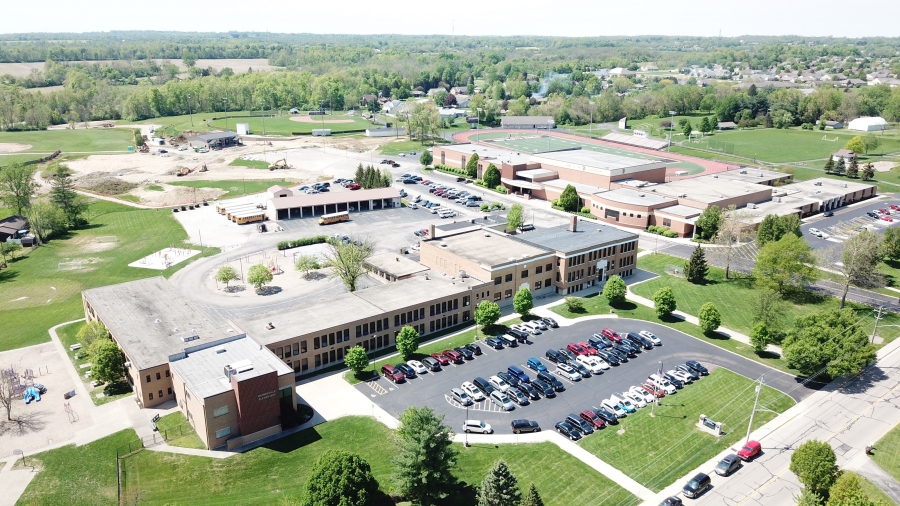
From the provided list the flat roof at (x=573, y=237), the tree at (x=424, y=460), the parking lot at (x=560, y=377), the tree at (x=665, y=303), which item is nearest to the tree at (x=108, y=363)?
the parking lot at (x=560, y=377)

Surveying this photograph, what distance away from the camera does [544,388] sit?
51.0 meters

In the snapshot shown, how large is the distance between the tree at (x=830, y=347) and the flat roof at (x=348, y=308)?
30884 millimetres

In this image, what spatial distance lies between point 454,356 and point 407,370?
16.1 feet

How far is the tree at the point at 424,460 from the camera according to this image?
36.7m

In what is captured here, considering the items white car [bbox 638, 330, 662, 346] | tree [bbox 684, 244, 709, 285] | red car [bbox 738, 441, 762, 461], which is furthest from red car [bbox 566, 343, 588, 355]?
tree [bbox 684, 244, 709, 285]

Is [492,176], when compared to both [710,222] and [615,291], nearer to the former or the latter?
[710,222]

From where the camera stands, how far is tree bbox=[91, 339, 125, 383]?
164ft

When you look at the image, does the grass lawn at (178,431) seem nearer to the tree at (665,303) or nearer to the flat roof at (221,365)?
the flat roof at (221,365)

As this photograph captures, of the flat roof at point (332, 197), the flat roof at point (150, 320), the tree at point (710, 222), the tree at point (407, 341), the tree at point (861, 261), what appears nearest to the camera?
the flat roof at point (150, 320)

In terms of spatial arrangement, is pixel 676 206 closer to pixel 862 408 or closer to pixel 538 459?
pixel 862 408

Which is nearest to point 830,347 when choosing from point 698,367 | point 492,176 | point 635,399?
point 698,367

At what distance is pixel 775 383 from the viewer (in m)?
52.8

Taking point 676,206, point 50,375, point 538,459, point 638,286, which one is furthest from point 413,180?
point 538,459

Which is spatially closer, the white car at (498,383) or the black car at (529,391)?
the black car at (529,391)
